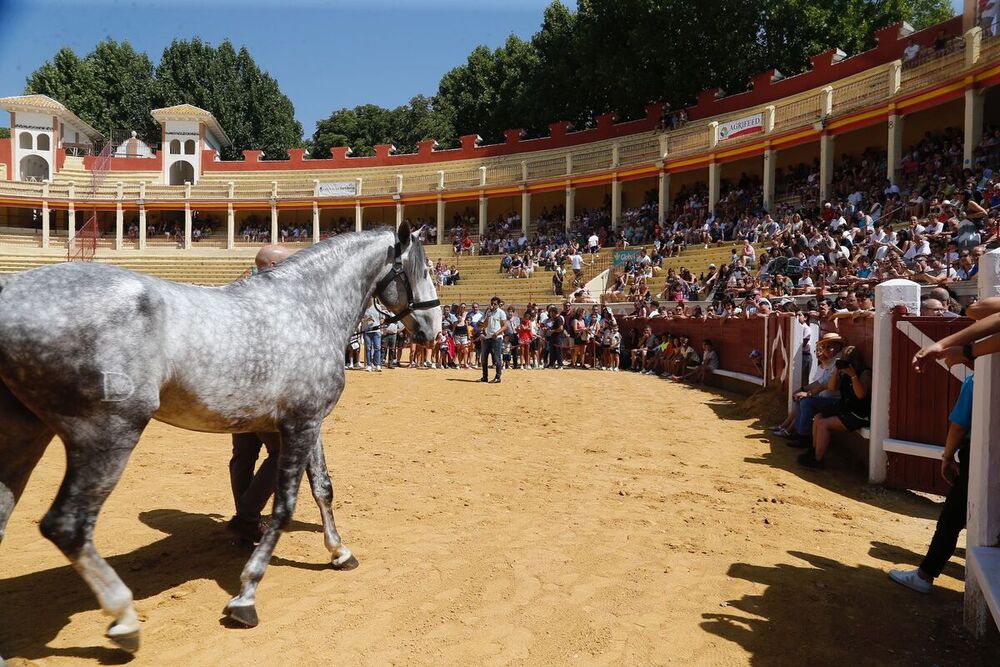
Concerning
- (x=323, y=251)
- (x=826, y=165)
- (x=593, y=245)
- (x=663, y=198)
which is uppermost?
(x=826, y=165)

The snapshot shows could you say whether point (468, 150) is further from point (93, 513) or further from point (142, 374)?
point (93, 513)

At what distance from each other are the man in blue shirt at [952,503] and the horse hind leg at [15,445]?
14.8ft

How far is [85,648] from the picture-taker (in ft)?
9.84

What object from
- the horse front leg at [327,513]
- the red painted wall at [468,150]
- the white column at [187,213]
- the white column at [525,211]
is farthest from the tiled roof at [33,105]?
the horse front leg at [327,513]

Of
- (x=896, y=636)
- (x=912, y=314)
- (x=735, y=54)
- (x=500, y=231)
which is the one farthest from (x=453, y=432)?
(x=735, y=54)

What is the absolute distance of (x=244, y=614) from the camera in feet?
10.5

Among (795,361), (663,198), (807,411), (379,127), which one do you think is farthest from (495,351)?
(379,127)

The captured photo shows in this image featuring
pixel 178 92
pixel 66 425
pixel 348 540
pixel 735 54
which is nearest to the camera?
pixel 66 425

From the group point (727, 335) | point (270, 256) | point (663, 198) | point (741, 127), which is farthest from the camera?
point (663, 198)

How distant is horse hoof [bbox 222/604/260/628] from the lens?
3.18 metres

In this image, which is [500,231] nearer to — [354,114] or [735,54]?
[735,54]

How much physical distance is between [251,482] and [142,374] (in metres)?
1.68

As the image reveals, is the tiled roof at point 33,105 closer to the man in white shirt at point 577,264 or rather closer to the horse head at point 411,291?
the man in white shirt at point 577,264

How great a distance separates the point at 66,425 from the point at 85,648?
1.03m
